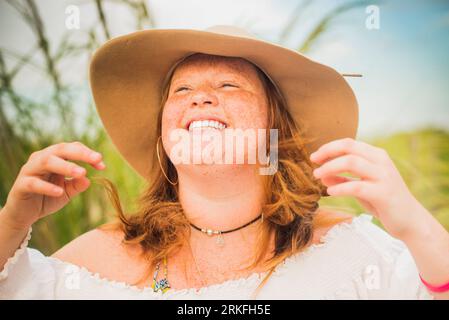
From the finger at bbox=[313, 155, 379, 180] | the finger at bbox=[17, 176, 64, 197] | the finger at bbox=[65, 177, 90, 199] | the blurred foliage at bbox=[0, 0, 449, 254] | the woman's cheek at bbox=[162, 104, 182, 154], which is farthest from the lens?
the blurred foliage at bbox=[0, 0, 449, 254]

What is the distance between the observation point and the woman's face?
1.32m

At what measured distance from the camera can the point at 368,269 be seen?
1.29 meters

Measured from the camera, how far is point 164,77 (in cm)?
158

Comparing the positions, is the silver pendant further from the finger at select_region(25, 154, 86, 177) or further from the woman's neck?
the finger at select_region(25, 154, 86, 177)

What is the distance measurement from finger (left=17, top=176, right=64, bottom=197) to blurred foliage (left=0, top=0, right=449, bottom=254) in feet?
2.81

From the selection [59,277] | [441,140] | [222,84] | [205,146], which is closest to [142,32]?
[222,84]

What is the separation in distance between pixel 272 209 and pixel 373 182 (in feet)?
1.34

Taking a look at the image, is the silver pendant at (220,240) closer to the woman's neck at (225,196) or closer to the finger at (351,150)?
the woman's neck at (225,196)

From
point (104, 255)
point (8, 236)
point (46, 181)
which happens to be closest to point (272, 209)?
point (104, 255)

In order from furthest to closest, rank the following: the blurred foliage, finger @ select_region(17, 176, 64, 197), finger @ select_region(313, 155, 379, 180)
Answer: the blurred foliage < finger @ select_region(17, 176, 64, 197) < finger @ select_region(313, 155, 379, 180)

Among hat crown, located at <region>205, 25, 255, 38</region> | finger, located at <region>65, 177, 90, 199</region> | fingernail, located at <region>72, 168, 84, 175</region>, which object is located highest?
hat crown, located at <region>205, 25, 255, 38</region>

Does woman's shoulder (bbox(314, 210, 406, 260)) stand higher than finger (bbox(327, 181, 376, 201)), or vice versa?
finger (bbox(327, 181, 376, 201))

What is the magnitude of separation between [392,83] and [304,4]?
47 centimetres

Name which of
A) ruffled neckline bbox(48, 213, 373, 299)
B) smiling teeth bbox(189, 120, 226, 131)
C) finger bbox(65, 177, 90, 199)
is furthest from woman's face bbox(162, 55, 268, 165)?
ruffled neckline bbox(48, 213, 373, 299)
